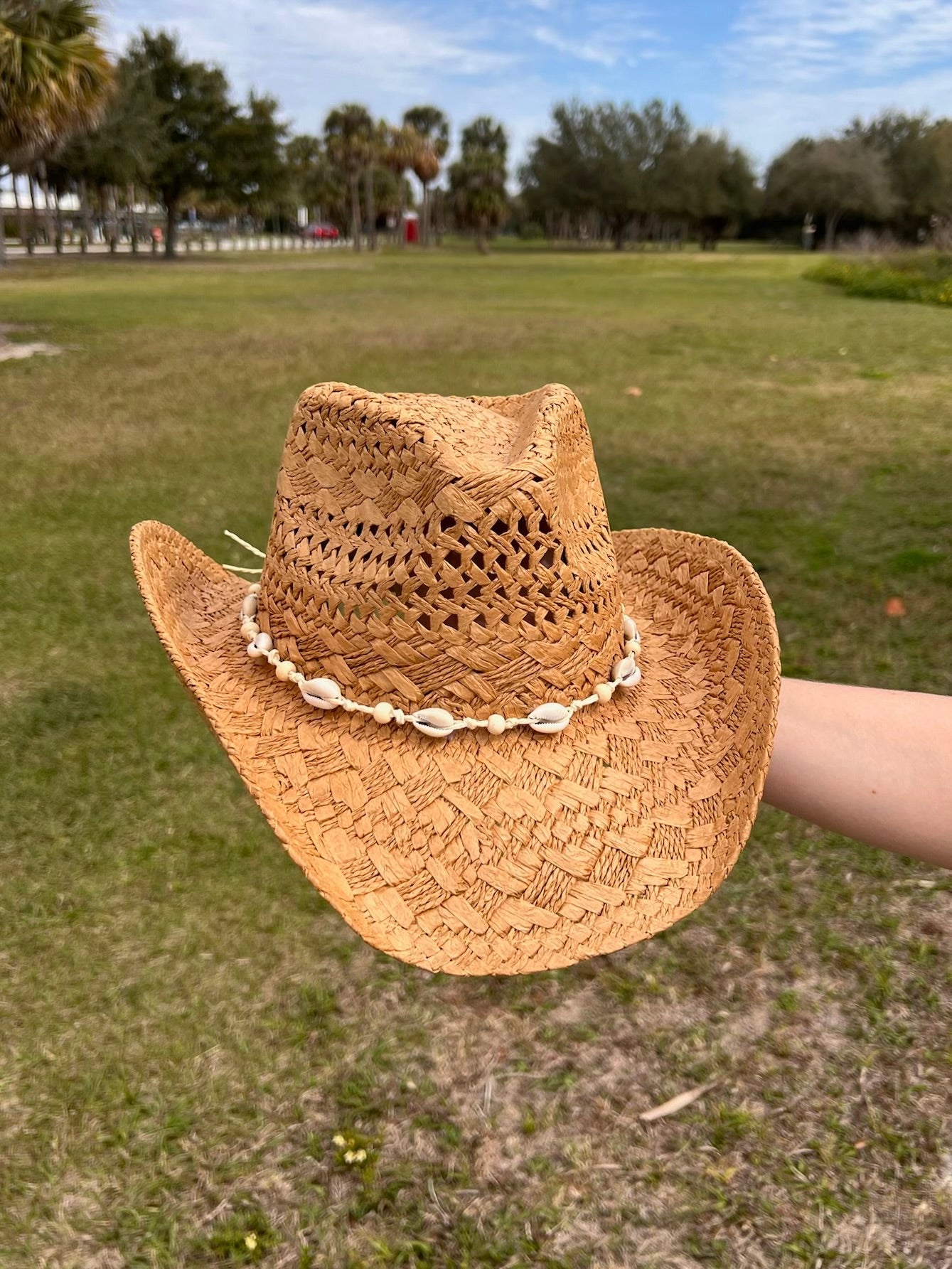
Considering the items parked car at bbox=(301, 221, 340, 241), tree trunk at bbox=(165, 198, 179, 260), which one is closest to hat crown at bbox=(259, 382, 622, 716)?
tree trunk at bbox=(165, 198, 179, 260)

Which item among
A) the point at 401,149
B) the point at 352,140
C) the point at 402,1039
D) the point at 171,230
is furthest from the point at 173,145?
the point at 402,1039

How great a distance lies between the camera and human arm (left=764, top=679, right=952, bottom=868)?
4.73ft

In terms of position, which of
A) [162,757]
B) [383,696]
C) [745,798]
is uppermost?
[383,696]

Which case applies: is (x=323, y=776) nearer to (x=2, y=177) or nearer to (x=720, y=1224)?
(x=720, y=1224)

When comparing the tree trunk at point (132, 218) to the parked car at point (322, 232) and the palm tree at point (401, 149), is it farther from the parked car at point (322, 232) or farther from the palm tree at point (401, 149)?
the parked car at point (322, 232)

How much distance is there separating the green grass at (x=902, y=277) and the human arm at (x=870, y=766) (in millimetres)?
22081

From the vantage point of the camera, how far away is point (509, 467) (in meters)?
1.38

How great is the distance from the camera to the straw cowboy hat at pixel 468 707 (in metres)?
1.23

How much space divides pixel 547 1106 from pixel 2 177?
865 inches

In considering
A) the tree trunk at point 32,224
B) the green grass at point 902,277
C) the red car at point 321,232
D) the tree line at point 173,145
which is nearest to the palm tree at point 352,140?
the tree line at point 173,145

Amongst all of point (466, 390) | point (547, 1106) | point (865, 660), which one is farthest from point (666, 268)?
point (547, 1106)

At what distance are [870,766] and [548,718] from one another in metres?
0.57

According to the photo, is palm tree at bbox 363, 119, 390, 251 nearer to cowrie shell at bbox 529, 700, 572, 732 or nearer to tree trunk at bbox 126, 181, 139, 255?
tree trunk at bbox 126, 181, 139, 255

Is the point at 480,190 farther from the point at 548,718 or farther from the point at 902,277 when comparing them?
the point at 548,718
